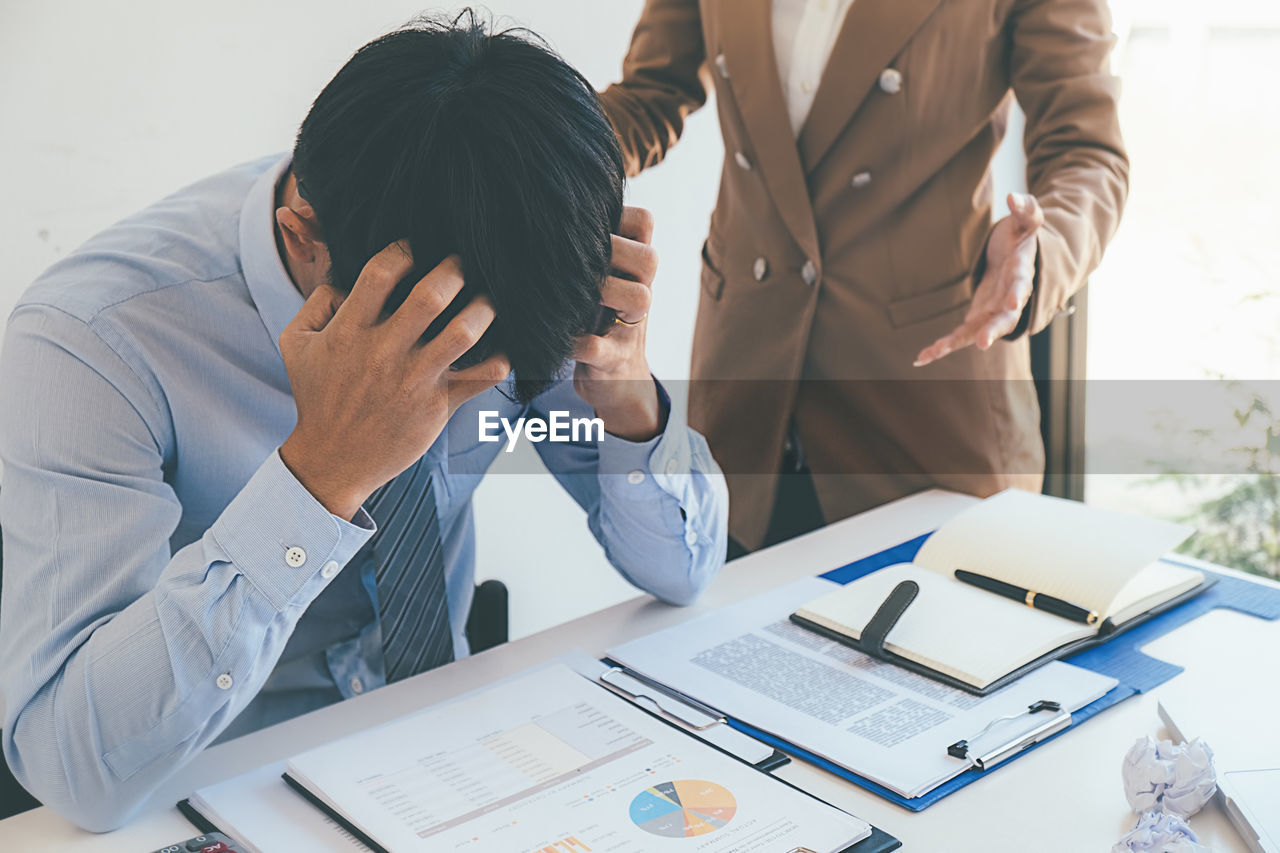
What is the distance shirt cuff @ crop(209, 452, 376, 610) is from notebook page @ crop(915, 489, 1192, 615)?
27.2 inches

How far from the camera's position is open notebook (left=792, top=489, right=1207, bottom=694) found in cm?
106

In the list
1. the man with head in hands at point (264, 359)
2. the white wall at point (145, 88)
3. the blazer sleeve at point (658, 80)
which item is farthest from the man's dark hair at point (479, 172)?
the blazer sleeve at point (658, 80)

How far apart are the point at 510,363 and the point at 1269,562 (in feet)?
7.45

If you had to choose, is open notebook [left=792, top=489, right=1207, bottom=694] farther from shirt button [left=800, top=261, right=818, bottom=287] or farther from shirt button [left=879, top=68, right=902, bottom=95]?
A: shirt button [left=879, top=68, right=902, bottom=95]

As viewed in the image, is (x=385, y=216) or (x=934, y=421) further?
(x=934, y=421)

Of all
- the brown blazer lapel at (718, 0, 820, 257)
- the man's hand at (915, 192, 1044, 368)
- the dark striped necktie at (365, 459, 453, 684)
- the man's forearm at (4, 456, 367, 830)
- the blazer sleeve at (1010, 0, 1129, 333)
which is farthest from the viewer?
the brown blazer lapel at (718, 0, 820, 257)

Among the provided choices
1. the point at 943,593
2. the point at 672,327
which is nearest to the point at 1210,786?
the point at 943,593

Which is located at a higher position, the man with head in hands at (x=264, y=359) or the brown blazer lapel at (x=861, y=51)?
the brown blazer lapel at (x=861, y=51)

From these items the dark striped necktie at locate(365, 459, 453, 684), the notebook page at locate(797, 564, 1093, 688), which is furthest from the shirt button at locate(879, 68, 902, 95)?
the dark striped necktie at locate(365, 459, 453, 684)

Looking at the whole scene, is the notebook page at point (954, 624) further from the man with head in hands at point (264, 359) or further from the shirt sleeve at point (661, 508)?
the man with head in hands at point (264, 359)

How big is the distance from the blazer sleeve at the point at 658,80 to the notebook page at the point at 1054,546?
762mm

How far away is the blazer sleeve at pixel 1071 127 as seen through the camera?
1433 mm

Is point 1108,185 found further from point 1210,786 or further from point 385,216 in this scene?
point 385,216

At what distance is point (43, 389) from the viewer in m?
0.94
